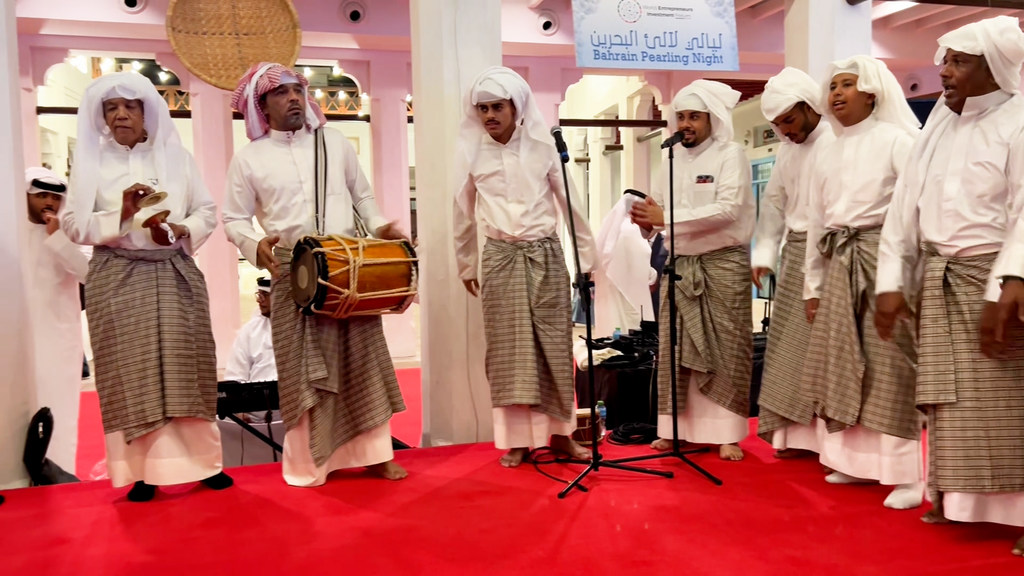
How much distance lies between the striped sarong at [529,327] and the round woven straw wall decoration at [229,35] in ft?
6.56

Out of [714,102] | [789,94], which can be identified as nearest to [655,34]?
[714,102]

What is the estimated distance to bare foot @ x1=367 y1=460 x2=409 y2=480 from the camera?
347cm

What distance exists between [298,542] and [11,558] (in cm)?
94

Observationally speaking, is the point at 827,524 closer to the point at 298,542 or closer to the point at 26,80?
the point at 298,542

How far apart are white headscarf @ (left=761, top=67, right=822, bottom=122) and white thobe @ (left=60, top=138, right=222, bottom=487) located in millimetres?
2461

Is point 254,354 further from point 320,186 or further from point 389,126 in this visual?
point 389,126

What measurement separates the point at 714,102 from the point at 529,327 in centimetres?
131

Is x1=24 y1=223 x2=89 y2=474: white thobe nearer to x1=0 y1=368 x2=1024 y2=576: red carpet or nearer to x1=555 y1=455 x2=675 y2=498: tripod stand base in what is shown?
x1=0 y1=368 x2=1024 y2=576: red carpet

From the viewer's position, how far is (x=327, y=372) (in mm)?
3311

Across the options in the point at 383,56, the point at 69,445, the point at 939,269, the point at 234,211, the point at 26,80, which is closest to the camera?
the point at 939,269

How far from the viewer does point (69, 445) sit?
427 cm

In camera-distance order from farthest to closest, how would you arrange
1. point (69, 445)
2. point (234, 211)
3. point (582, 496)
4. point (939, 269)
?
point (69, 445) < point (234, 211) < point (582, 496) < point (939, 269)

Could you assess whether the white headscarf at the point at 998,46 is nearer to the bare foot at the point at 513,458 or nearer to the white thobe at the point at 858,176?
the white thobe at the point at 858,176

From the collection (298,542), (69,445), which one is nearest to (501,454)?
(298,542)
